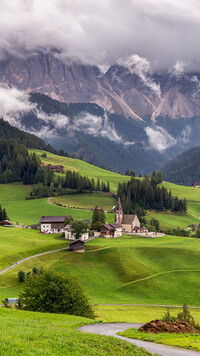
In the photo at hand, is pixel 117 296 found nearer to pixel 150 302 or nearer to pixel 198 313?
pixel 150 302

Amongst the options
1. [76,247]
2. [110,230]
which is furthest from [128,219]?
[76,247]

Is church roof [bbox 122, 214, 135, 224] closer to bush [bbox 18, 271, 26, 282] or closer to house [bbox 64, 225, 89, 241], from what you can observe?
house [bbox 64, 225, 89, 241]

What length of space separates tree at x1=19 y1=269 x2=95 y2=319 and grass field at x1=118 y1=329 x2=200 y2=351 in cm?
2184

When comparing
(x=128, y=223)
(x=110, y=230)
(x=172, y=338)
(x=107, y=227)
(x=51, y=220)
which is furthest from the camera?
(x=128, y=223)

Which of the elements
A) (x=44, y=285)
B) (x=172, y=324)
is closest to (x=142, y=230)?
(x=44, y=285)

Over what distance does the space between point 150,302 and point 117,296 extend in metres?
7.54

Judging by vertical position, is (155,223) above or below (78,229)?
below

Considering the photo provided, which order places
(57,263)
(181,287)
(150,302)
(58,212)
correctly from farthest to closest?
1. (58,212)
2. (57,263)
3. (181,287)
4. (150,302)

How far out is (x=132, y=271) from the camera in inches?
4040

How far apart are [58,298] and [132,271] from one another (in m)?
44.7

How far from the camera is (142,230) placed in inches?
6314

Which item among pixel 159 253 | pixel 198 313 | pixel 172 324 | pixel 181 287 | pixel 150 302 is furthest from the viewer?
pixel 159 253

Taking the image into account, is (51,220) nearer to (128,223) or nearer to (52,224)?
(52,224)

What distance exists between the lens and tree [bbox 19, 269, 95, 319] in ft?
196
